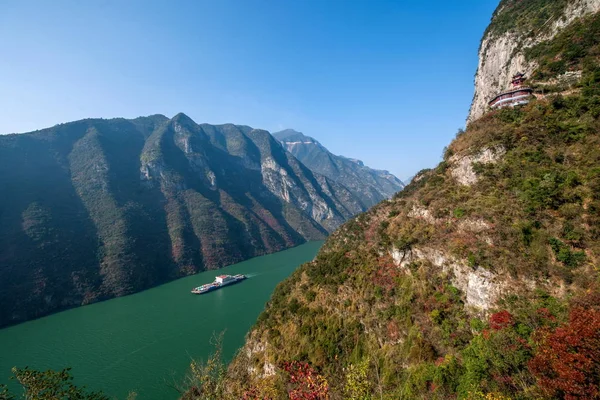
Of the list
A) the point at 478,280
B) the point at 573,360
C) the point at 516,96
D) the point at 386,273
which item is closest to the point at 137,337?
the point at 386,273

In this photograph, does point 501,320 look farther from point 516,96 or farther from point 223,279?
point 223,279

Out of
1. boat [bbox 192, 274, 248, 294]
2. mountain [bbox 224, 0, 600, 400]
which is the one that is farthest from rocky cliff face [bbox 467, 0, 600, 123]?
boat [bbox 192, 274, 248, 294]

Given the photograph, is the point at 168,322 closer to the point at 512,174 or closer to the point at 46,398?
the point at 46,398

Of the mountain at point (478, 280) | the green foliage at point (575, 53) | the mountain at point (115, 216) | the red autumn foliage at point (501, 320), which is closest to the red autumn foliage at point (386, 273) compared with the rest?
the mountain at point (478, 280)

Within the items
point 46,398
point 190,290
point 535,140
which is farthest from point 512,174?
point 190,290

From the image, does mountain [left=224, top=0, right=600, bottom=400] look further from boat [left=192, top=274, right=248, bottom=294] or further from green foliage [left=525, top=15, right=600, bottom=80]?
boat [left=192, top=274, right=248, bottom=294]

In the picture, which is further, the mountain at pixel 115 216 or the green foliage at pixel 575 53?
the mountain at pixel 115 216

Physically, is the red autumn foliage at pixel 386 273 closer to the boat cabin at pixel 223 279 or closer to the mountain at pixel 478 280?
the mountain at pixel 478 280
